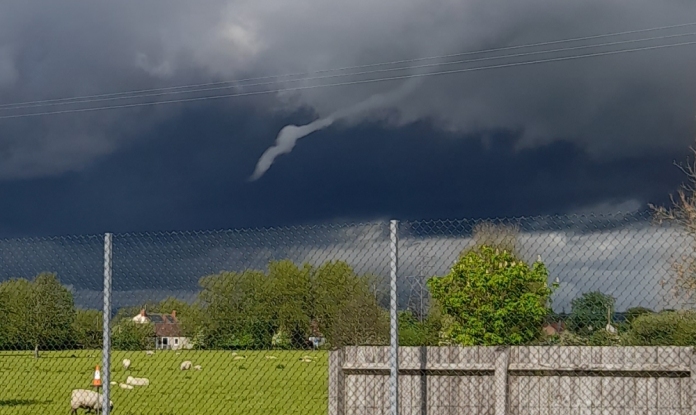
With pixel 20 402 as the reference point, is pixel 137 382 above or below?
above

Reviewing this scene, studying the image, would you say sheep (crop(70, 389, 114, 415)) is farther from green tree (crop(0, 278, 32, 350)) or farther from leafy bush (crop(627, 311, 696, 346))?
leafy bush (crop(627, 311, 696, 346))

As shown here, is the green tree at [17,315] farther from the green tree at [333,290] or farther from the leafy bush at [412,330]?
the leafy bush at [412,330]

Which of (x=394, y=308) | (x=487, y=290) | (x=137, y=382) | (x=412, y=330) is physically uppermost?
(x=487, y=290)

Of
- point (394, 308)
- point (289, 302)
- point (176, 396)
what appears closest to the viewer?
point (394, 308)

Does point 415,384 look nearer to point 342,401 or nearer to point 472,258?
point 342,401

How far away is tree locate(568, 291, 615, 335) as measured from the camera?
27.6ft

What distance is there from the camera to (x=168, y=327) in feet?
29.6

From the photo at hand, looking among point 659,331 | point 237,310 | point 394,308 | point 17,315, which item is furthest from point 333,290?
point 17,315

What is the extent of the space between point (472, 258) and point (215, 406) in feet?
157

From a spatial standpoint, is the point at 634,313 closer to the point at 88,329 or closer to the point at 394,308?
the point at 394,308

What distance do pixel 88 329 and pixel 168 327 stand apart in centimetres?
170

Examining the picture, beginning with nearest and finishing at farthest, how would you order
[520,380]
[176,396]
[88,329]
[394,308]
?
[394,308]
[520,380]
[88,329]
[176,396]

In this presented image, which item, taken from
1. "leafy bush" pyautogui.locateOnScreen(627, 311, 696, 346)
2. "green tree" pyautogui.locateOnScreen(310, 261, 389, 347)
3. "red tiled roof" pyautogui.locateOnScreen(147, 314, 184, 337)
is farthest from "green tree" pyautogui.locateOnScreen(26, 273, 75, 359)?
"leafy bush" pyautogui.locateOnScreen(627, 311, 696, 346)

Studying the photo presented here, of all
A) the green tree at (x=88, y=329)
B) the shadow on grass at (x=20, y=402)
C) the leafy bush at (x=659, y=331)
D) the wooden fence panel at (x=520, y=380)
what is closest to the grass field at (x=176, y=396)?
the shadow on grass at (x=20, y=402)
